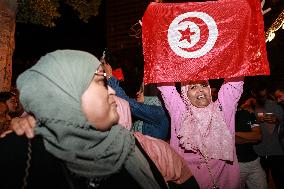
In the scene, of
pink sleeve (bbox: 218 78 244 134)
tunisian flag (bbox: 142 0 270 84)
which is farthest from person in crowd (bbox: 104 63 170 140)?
pink sleeve (bbox: 218 78 244 134)

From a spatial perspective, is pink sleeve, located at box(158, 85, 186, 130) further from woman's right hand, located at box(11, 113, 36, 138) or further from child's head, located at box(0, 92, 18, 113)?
child's head, located at box(0, 92, 18, 113)

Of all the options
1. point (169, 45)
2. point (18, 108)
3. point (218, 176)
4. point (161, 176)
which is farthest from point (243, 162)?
point (18, 108)

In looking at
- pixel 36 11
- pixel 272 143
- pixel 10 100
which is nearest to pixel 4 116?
pixel 10 100

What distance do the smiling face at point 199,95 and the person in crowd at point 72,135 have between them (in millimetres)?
1702

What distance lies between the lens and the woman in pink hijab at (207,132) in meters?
3.36

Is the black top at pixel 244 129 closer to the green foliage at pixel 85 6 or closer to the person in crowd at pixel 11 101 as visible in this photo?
the person in crowd at pixel 11 101

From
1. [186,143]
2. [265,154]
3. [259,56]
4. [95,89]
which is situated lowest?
[265,154]

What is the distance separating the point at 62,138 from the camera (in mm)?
1782

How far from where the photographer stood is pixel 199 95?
141 inches

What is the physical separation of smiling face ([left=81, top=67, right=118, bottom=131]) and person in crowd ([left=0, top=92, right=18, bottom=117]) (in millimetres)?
3885

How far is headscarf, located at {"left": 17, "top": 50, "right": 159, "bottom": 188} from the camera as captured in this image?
1.78m

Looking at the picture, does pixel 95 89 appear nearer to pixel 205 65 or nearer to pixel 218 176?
pixel 218 176

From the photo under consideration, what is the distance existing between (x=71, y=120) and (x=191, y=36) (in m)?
2.56

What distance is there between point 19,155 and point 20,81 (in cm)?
42
